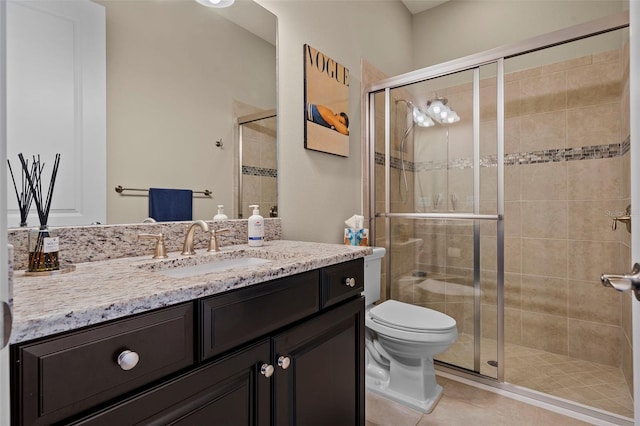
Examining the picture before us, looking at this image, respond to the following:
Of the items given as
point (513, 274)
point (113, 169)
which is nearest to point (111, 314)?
point (113, 169)

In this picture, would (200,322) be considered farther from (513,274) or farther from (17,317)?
(513,274)

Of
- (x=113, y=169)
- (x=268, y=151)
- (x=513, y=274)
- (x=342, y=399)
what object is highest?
(x=268, y=151)

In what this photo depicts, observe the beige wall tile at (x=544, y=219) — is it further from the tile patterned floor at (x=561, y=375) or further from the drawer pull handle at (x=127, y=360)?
the drawer pull handle at (x=127, y=360)

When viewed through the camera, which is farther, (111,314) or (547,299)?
(547,299)

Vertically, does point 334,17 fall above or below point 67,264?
above

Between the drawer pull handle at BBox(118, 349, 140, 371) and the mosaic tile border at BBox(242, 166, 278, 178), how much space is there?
1.06m

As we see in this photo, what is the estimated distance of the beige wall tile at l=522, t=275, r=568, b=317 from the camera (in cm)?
247

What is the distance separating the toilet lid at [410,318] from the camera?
1756mm

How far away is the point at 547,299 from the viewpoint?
8.29 ft

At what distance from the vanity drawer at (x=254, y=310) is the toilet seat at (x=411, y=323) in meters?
0.85

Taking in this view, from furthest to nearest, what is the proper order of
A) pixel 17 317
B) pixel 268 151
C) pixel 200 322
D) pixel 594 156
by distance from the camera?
pixel 594 156, pixel 268 151, pixel 200 322, pixel 17 317

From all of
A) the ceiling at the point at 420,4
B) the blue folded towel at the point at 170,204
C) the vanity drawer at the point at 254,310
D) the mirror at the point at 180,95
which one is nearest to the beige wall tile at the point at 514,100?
the ceiling at the point at 420,4

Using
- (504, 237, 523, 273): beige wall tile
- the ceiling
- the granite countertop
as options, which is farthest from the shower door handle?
the ceiling

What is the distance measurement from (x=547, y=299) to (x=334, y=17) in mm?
2594
